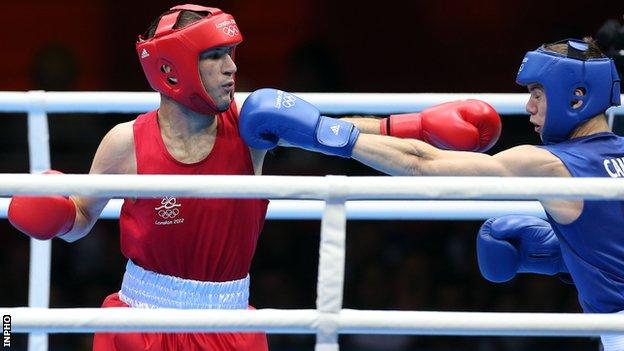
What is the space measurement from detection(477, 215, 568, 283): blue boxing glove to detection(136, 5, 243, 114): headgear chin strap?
77cm

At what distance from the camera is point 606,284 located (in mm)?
2680

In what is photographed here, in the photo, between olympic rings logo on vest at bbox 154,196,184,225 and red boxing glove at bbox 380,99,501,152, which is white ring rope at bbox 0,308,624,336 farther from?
red boxing glove at bbox 380,99,501,152

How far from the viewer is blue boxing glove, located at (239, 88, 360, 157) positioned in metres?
2.64

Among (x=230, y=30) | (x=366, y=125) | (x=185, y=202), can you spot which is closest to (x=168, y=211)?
(x=185, y=202)

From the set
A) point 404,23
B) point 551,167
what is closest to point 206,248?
point 551,167

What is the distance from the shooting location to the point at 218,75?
274cm

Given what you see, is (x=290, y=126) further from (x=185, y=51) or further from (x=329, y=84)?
(x=329, y=84)

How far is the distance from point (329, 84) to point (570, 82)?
310cm

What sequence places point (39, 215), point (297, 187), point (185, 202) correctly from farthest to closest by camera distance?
point (185, 202) → point (39, 215) → point (297, 187)

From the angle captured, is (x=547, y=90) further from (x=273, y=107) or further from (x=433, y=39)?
(x=433, y=39)

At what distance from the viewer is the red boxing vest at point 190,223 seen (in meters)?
2.73

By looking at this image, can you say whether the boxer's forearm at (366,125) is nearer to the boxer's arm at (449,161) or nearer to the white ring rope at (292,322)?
the boxer's arm at (449,161)

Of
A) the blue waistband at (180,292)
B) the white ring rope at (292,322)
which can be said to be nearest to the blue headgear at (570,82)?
the white ring rope at (292,322)

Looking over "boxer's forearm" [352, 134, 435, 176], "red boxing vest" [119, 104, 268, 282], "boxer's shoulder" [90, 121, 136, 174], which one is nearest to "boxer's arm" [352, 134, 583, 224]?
"boxer's forearm" [352, 134, 435, 176]
